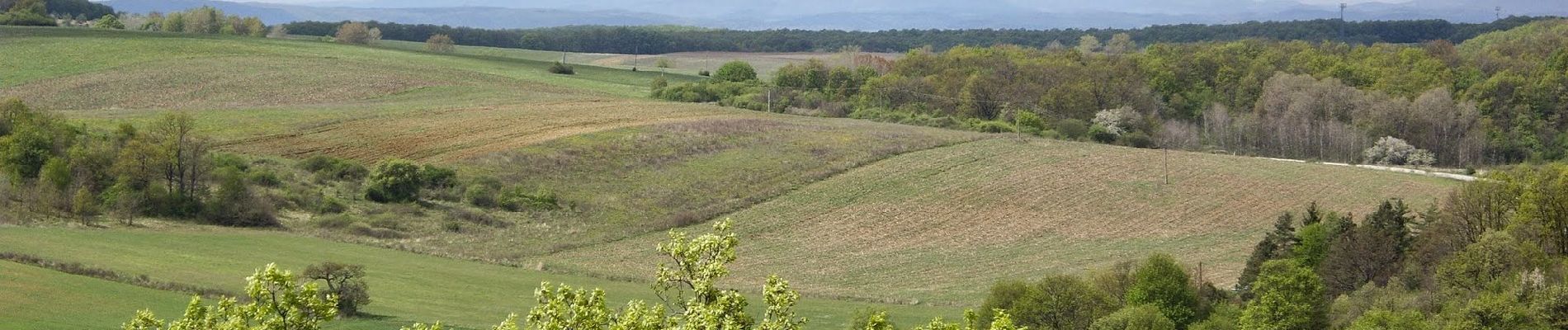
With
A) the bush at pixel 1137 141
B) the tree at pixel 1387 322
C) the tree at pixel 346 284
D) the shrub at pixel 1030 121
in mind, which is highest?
the shrub at pixel 1030 121

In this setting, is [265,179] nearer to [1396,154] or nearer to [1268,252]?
[1268,252]

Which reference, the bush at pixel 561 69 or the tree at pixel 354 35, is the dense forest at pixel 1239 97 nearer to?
the bush at pixel 561 69

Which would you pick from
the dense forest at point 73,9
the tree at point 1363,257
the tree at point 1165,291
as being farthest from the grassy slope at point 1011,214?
the dense forest at point 73,9

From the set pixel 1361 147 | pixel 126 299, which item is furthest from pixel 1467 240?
pixel 1361 147

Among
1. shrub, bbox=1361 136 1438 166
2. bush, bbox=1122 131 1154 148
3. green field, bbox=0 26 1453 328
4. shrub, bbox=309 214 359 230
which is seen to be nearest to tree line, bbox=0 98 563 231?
shrub, bbox=309 214 359 230

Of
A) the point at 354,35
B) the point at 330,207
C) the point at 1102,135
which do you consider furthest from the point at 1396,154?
the point at 354,35
